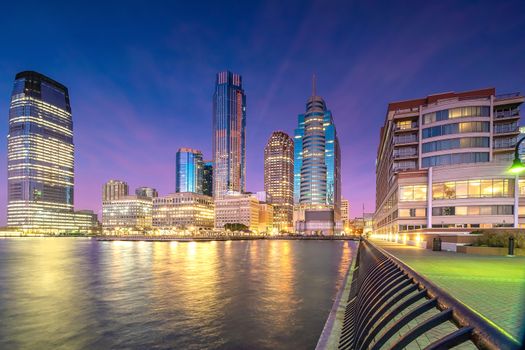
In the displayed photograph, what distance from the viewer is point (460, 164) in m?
60.7

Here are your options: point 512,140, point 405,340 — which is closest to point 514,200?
point 512,140

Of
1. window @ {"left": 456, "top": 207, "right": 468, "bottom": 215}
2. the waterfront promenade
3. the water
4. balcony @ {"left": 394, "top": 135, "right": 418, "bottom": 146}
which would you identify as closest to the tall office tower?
balcony @ {"left": 394, "top": 135, "right": 418, "bottom": 146}

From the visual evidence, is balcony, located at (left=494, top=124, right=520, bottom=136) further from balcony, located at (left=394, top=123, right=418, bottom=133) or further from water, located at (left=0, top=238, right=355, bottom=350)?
water, located at (left=0, top=238, right=355, bottom=350)

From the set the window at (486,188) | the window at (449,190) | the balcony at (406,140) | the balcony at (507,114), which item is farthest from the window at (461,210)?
the balcony at (507,114)

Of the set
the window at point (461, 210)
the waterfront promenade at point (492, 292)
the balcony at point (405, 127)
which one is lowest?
the window at point (461, 210)

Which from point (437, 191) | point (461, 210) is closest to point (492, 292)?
point (461, 210)

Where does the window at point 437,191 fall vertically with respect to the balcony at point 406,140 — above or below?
below

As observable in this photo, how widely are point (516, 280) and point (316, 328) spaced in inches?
332

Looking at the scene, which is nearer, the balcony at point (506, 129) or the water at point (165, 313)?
the water at point (165, 313)

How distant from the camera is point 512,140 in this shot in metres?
66.1

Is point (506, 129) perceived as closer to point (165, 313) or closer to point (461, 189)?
point (461, 189)

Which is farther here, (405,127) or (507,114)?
(405,127)

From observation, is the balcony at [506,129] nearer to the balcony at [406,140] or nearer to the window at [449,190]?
the balcony at [406,140]

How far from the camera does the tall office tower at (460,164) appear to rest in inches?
2258
